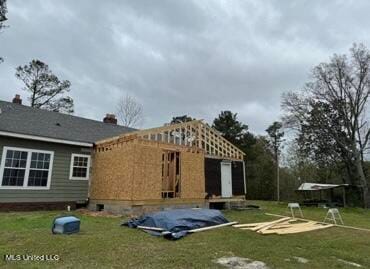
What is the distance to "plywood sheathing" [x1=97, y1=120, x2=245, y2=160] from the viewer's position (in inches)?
497

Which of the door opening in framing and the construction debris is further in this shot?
the door opening in framing

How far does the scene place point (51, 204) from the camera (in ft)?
40.2

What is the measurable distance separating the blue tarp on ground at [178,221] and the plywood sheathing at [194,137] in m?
4.20

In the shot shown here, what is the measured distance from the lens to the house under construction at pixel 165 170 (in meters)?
11.4

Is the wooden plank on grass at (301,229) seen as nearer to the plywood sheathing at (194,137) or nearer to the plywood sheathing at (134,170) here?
the plywood sheathing at (134,170)

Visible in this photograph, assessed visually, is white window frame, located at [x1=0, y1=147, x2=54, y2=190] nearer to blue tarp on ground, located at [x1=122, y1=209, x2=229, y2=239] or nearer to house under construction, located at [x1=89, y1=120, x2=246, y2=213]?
A: house under construction, located at [x1=89, y1=120, x2=246, y2=213]

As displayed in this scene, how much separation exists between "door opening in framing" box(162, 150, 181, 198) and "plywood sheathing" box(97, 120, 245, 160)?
2.23 feet

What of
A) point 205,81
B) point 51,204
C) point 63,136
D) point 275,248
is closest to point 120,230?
point 275,248

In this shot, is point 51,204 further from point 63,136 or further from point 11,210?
point 63,136

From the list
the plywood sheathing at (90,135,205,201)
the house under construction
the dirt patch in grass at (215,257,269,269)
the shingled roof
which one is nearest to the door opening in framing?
the house under construction

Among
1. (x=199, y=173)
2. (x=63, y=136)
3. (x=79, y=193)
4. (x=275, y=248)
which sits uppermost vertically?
(x=63, y=136)

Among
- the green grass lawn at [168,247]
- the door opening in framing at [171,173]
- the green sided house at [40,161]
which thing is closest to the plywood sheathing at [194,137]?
the door opening in framing at [171,173]

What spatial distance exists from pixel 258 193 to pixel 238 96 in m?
10.1

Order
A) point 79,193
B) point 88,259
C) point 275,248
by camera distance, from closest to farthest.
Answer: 1. point 88,259
2. point 275,248
3. point 79,193
